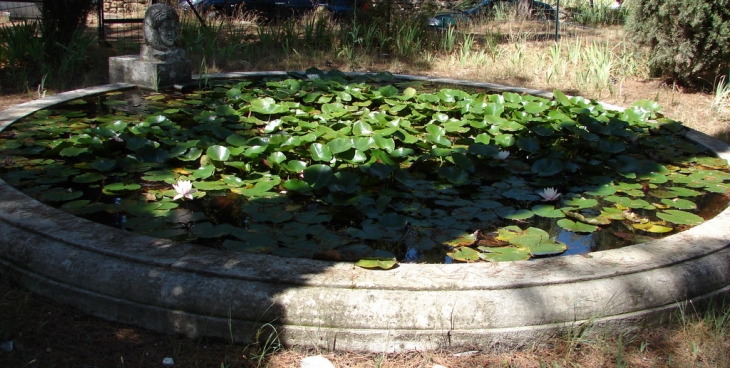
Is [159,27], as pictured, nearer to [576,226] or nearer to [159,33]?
[159,33]

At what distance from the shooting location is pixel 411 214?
272cm

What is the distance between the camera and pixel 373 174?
2.96 meters

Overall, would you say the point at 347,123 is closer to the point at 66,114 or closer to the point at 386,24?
the point at 66,114

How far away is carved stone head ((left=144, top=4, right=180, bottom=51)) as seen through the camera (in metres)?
4.89

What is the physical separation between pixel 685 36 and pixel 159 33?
471 cm

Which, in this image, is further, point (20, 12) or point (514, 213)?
point (20, 12)

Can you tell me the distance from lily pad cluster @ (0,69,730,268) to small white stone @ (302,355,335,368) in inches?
14.4

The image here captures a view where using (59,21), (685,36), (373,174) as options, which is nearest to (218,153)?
(373,174)

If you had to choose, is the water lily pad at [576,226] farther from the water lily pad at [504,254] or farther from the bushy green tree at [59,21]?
the bushy green tree at [59,21]

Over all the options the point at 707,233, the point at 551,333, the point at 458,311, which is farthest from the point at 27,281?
the point at 707,233

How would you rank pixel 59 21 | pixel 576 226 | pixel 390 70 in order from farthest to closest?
pixel 390 70 → pixel 59 21 → pixel 576 226

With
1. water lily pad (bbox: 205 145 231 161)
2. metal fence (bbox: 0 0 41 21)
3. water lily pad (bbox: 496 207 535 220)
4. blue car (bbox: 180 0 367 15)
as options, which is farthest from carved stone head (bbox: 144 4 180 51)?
blue car (bbox: 180 0 367 15)

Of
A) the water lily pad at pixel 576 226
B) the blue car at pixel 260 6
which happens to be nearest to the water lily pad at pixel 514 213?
the water lily pad at pixel 576 226

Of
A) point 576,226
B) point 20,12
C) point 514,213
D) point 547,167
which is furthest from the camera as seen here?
point 20,12
